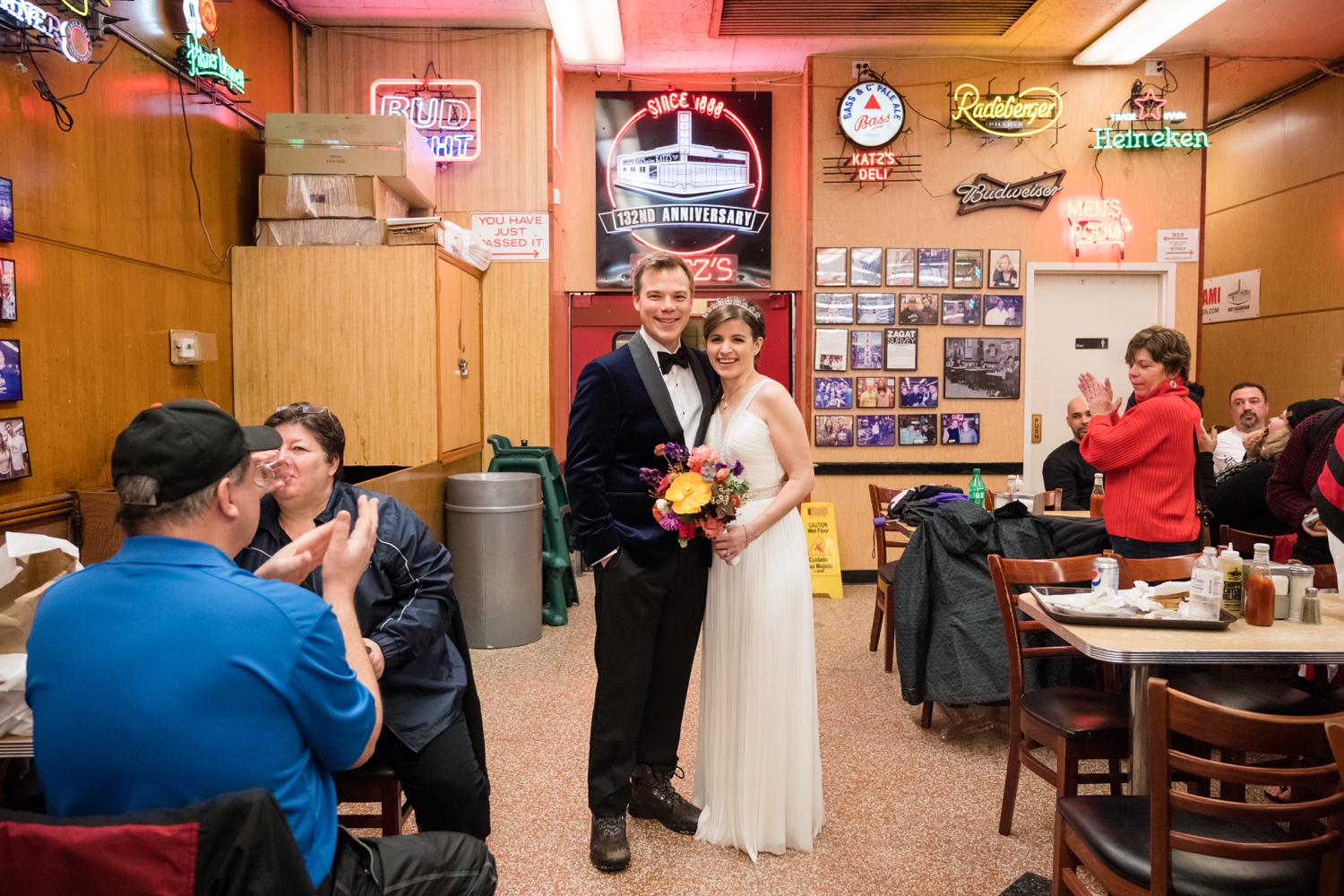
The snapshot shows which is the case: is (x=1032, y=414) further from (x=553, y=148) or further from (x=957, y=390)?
(x=553, y=148)

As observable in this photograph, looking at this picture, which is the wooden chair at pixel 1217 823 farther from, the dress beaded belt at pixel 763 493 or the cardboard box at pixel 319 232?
the cardboard box at pixel 319 232

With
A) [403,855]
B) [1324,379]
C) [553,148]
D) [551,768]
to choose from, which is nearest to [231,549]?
[403,855]

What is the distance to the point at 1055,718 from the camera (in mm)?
2676

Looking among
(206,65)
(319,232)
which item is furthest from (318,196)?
(206,65)

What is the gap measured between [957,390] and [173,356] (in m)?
5.27

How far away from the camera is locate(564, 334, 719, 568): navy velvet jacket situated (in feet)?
8.63

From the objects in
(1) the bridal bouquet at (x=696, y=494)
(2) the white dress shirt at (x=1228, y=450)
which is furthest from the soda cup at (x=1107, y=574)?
(2) the white dress shirt at (x=1228, y=450)

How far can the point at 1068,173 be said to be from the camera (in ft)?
21.4

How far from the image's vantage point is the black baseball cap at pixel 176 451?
1255mm

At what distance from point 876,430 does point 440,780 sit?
5074 millimetres

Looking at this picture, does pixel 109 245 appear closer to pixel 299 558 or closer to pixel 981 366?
pixel 299 558

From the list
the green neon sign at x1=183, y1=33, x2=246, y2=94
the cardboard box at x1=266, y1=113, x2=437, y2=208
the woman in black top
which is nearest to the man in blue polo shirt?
the green neon sign at x1=183, y1=33, x2=246, y2=94

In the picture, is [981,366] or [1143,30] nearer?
[1143,30]

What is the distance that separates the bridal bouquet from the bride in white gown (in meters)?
0.12
